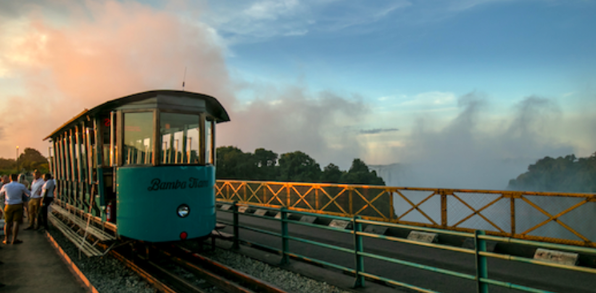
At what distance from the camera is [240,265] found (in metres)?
7.02

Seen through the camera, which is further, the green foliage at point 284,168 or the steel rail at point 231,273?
the green foliage at point 284,168

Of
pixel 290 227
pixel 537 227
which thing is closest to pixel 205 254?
pixel 290 227

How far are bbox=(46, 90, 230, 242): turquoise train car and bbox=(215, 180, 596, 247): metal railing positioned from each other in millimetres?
4659

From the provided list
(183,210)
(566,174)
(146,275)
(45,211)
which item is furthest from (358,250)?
(566,174)

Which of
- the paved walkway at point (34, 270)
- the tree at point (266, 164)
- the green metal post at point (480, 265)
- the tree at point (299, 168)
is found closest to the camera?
the green metal post at point (480, 265)

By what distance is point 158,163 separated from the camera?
21.4 feet

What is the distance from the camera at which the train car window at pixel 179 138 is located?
6.67m

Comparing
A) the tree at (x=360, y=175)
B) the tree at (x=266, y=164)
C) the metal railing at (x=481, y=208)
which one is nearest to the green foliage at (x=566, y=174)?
the tree at (x=360, y=175)

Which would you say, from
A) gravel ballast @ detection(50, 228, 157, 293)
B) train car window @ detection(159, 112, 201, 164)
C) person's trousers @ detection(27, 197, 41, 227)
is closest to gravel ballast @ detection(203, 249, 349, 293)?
gravel ballast @ detection(50, 228, 157, 293)

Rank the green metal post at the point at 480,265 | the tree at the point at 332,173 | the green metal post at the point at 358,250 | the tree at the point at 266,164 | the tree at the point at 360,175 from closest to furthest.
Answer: the green metal post at the point at 480,265 → the green metal post at the point at 358,250 → the tree at the point at 266,164 → the tree at the point at 332,173 → the tree at the point at 360,175

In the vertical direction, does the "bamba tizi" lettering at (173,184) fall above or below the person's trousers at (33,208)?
above

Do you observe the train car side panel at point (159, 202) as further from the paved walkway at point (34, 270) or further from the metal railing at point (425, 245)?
the metal railing at point (425, 245)

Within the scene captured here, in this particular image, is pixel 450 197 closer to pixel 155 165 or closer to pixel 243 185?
pixel 155 165

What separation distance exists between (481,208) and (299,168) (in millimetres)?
45717
